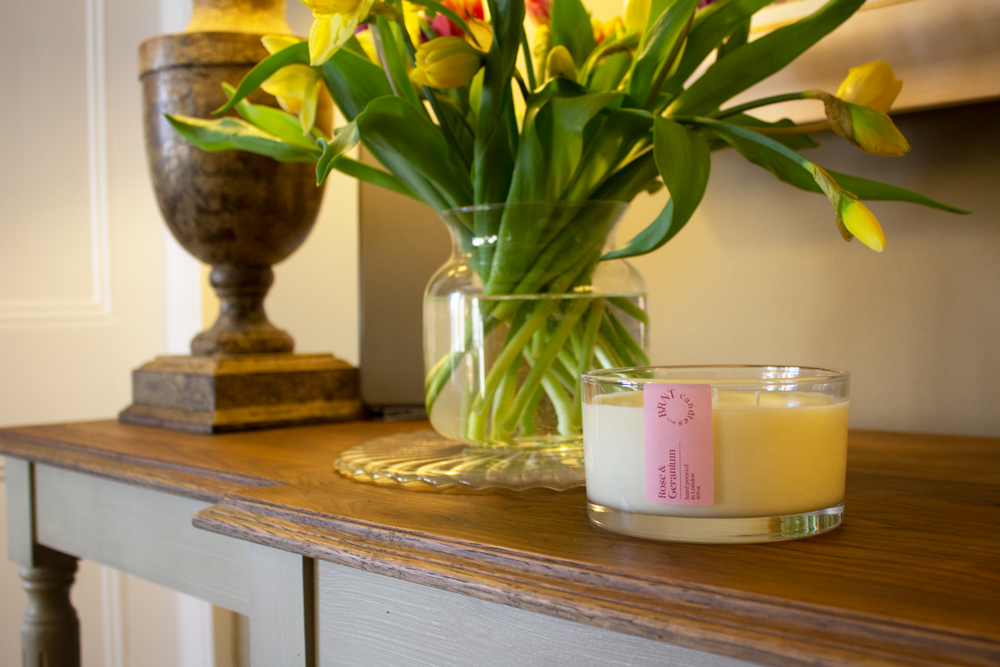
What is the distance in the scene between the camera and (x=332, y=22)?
41 cm

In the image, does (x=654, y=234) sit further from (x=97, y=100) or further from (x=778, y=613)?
(x=97, y=100)

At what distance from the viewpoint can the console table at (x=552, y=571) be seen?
254 mm

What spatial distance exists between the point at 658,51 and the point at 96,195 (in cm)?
138

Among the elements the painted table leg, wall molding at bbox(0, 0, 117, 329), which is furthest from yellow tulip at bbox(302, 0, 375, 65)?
wall molding at bbox(0, 0, 117, 329)

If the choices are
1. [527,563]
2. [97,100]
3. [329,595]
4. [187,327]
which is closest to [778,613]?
[527,563]

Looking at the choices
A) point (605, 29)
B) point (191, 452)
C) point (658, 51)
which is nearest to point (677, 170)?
point (658, 51)

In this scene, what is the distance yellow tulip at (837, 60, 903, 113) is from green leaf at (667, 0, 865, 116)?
3 cm

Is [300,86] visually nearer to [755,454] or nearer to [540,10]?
[540,10]

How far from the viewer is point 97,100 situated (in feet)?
5.05

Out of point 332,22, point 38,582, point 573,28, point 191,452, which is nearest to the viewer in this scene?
point 332,22

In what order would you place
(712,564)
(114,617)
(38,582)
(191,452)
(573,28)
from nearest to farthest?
(712,564) < (573,28) < (191,452) < (38,582) < (114,617)

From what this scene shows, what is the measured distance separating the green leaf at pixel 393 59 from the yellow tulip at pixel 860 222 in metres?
0.25

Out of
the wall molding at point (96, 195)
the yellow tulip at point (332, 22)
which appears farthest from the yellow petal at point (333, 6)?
the wall molding at point (96, 195)

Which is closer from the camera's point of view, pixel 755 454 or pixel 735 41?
pixel 755 454
